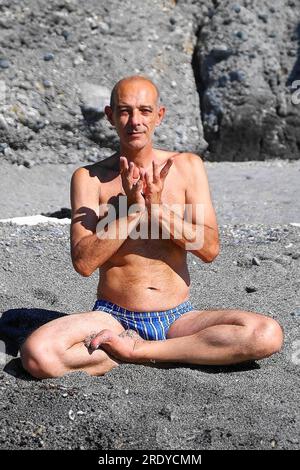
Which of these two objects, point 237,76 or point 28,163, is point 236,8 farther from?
point 28,163

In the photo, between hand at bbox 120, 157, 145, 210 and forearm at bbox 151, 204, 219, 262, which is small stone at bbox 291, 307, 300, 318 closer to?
forearm at bbox 151, 204, 219, 262

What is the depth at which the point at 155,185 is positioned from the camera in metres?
3.91

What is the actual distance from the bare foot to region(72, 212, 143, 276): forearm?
10.0 inches

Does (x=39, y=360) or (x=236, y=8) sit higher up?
(x=236, y=8)

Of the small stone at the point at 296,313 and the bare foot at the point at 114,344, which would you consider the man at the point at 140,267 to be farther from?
the small stone at the point at 296,313

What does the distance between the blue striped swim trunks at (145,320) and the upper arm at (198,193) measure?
15.8 inches

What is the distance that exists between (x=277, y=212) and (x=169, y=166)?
8.61 feet

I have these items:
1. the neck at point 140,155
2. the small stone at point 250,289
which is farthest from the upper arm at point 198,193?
the small stone at point 250,289

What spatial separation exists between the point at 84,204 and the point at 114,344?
1.87 feet

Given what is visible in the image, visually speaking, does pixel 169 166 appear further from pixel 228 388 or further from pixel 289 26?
pixel 289 26

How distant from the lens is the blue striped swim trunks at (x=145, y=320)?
166 inches

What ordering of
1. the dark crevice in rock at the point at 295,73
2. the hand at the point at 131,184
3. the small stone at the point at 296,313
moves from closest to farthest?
the hand at the point at 131,184 → the small stone at the point at 296,313 → the dark crevice in rock at the point at 295,73

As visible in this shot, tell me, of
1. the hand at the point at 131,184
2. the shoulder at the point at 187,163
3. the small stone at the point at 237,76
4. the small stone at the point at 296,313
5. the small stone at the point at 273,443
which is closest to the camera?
the small stone at the point at 273,443

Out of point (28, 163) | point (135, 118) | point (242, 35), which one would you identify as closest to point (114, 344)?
point (135, 118)
